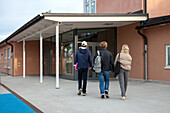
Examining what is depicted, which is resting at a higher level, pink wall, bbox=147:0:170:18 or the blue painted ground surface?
pink wall, bbox=147:0:170:18

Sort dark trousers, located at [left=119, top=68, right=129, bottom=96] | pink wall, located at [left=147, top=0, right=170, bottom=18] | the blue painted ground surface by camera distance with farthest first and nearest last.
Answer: pink wall, located at [left=147, top=0, right=170, bottom=18]
dark trousers, located at [left=119, top=68, right=129, bottom=96]
the blue painted ground surface

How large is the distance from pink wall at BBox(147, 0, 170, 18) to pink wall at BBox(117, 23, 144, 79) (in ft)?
3.82

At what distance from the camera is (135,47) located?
12836 millimetres

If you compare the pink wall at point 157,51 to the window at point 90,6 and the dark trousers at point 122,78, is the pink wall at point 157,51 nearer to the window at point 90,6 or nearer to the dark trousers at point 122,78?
the dark trousers at point 122,78

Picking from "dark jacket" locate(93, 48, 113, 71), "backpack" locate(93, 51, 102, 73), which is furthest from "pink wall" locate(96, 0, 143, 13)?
"backpack" locate(93, 51, 102, 73)

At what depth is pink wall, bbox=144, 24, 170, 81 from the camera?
36.7ft

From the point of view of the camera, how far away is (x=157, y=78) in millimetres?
11609

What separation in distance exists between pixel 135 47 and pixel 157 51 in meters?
1.48

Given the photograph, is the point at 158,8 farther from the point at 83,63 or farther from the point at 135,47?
the point at 83,63

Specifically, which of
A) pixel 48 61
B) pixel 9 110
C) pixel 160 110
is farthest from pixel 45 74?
pixel 160 110

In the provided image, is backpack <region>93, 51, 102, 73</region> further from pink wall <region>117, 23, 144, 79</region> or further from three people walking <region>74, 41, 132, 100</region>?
pink wall <region>117, 23, 144, 79</region>

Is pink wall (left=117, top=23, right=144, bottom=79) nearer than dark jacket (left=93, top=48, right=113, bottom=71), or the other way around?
dark jacket (left=93, top=48, right=113, bottom=71)

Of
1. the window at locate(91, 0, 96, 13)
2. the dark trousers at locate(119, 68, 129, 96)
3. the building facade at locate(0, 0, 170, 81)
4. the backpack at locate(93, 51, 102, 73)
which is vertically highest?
the window at locate(91, 0, 96, 13)

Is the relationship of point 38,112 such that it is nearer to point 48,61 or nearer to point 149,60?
point 149,60
